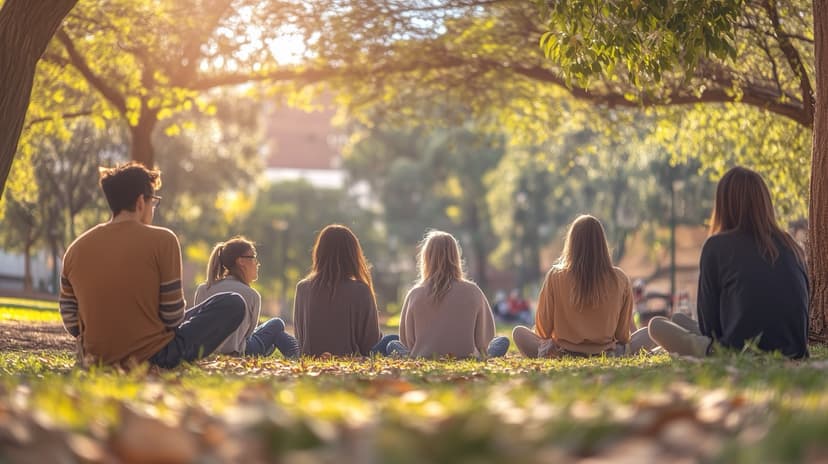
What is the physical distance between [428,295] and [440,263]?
0.34 metres

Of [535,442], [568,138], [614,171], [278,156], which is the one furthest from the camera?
[278,156]

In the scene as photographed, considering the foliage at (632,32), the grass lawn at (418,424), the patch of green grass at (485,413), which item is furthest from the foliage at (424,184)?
the grass lawn at (418,424)

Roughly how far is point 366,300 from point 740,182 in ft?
14.1

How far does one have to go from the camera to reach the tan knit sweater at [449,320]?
10.6m

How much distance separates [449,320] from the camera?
10.7m

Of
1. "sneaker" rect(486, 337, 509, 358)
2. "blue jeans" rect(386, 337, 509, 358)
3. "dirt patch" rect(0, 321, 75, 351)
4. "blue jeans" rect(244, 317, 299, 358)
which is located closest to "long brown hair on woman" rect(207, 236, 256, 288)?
"blue jeans" rect(244, 317, 299, 358)

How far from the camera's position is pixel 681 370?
6.52 metres

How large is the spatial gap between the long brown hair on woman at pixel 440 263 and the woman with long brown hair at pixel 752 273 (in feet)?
10.4

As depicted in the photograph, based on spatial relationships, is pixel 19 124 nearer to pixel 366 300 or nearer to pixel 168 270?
pixel 168 270

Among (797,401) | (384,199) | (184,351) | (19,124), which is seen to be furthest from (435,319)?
(384,199)

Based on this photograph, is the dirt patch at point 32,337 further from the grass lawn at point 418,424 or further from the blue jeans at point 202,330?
the grass lawn at point 418,424

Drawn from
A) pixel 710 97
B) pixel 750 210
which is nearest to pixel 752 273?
pixel 750 210

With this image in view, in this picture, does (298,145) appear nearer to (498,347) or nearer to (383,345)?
(498,347)

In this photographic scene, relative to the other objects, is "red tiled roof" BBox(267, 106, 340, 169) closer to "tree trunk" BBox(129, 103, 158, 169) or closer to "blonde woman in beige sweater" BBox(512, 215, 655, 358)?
"tree trunk" BBox(129, 103, 158, 169)
